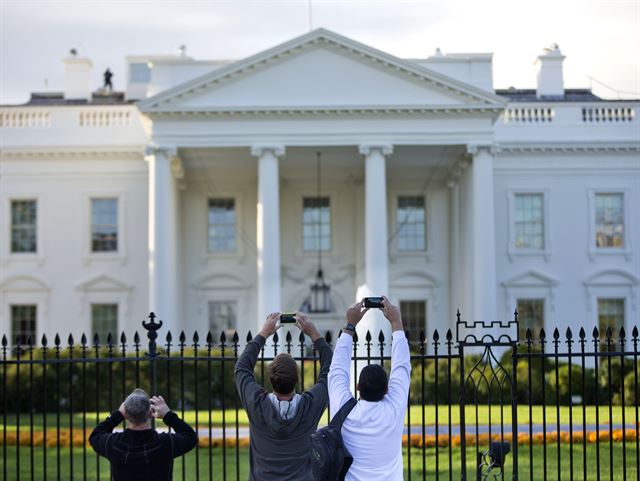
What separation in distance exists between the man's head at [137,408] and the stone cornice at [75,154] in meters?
30.6

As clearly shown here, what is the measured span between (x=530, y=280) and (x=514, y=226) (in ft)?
6.40

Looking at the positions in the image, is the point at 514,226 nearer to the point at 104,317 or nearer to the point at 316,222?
the point at 316,222

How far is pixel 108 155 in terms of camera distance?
3769cm

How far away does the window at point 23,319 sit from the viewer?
37531 mm

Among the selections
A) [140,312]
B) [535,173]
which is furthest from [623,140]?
[140,312]

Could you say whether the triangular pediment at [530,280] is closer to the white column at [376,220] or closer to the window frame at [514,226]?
the window frame at [514,226]

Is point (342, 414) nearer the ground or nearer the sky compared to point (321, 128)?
nearer the ground

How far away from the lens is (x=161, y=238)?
33.1 meters

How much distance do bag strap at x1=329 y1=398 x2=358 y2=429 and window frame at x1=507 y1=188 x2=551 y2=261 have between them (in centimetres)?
3106

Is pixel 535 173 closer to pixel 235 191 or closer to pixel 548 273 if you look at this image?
pixel 548 273

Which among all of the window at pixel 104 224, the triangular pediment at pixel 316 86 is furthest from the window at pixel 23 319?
the triangular pediment at pixel 316 86

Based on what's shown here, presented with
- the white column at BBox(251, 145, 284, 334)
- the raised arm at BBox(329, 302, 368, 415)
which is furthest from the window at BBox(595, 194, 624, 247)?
the raised arm at BBox(329, 302, 368, 415)

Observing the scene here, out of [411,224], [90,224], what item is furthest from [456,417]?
[90,224]

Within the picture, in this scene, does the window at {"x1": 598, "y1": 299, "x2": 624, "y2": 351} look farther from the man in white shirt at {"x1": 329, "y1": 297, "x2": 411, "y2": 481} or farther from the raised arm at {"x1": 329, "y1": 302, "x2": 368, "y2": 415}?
A: the man in white shirt at {"x1": 329, "y1": 297, "x2": 411, "y2": 481}
